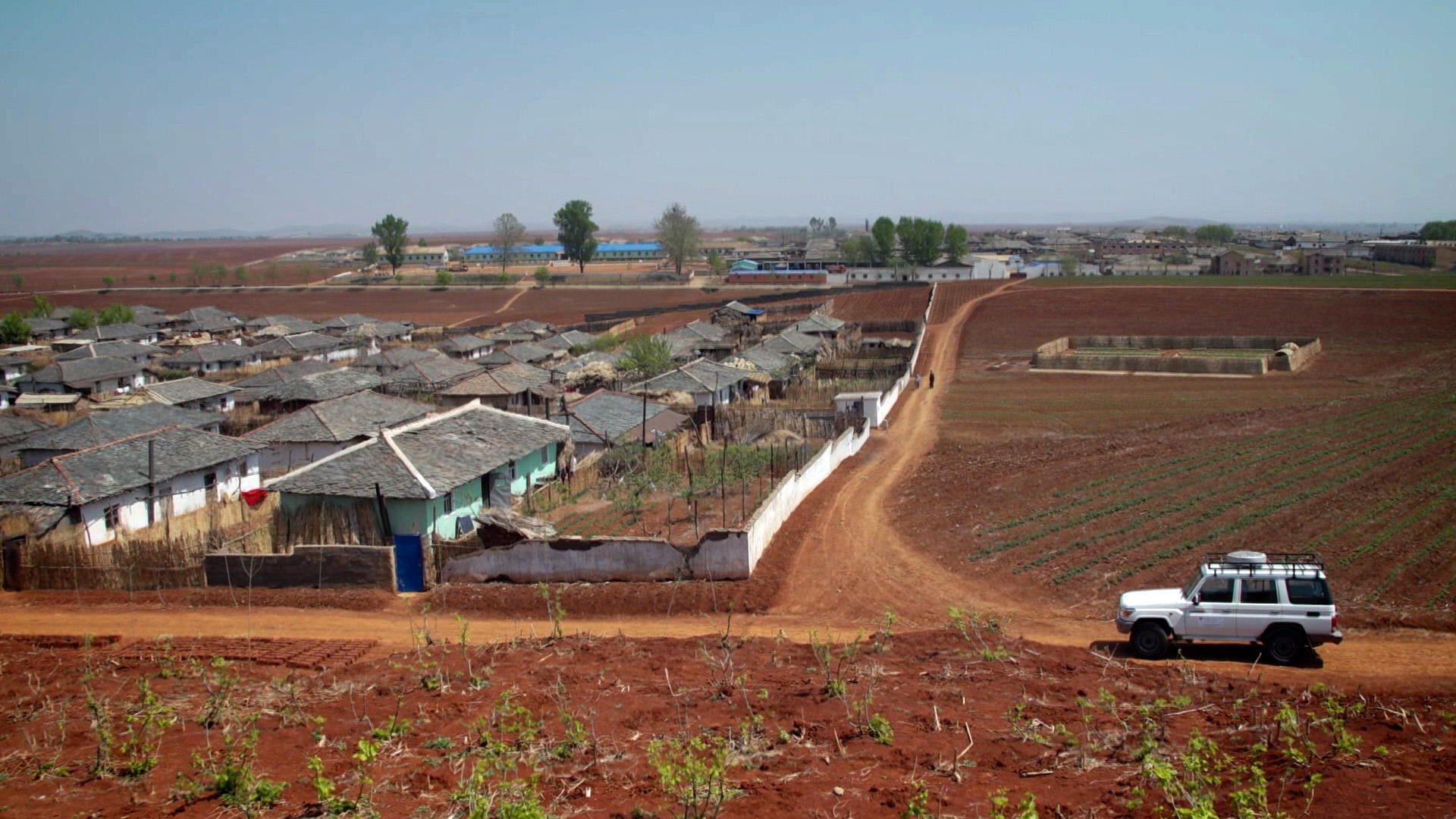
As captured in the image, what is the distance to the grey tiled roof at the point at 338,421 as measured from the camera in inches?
1257

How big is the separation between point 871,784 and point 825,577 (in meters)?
10.7

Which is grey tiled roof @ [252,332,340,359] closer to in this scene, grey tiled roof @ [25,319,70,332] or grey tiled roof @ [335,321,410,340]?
grey tiled roof @ [335,321,410,340]

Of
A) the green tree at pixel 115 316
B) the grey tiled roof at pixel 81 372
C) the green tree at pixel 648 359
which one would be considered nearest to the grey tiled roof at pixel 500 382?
the green tree at pixel 648 359

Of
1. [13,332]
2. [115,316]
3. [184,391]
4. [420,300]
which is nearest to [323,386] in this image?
[184,391]

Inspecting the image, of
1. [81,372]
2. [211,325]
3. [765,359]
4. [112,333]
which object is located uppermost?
[112,333]

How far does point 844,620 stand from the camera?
58.8ft

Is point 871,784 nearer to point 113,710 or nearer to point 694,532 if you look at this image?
point 113,710

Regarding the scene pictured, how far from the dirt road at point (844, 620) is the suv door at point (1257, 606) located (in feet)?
1.75

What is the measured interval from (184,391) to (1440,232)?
196m

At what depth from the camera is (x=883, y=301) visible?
289 ft

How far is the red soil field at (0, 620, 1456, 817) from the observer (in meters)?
9.34

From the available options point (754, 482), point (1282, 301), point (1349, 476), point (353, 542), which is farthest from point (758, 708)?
point (1282, 301)

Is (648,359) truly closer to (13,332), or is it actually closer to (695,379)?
(695,379)

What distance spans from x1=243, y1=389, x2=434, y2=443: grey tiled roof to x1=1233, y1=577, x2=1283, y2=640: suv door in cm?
2529
